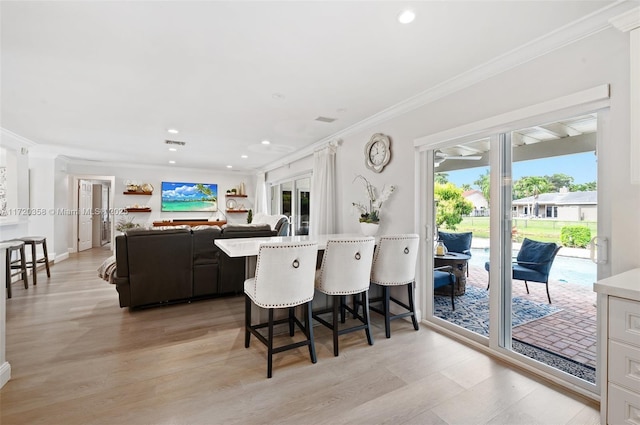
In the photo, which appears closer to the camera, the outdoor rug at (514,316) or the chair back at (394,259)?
the outdoor rug at (514,316)

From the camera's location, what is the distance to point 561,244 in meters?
2.18

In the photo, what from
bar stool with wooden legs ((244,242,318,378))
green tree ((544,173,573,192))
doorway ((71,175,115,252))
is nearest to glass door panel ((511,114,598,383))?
green tree ((544,173,573,192))

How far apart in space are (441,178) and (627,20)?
1686 millimetres

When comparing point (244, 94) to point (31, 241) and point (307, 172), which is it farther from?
point (31, 241)

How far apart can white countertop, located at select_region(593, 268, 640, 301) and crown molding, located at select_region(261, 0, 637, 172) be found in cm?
150

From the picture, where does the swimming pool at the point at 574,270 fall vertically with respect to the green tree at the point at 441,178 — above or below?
below

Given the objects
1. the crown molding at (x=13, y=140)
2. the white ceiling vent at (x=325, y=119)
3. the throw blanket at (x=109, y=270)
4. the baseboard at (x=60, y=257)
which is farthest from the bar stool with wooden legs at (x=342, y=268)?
the baseboard at (x=60, y=257)

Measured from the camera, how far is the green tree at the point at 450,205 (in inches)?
114

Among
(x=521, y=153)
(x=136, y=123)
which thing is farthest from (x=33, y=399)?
(x=521, y=153)

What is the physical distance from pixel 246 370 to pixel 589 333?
2522 mm

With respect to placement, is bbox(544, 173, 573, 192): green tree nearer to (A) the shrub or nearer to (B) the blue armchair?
(A) the shrub

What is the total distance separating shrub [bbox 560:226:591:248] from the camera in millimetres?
1995

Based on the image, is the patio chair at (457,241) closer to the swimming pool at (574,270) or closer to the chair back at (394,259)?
the chair back at (394,259)

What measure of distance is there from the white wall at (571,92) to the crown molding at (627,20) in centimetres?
8
